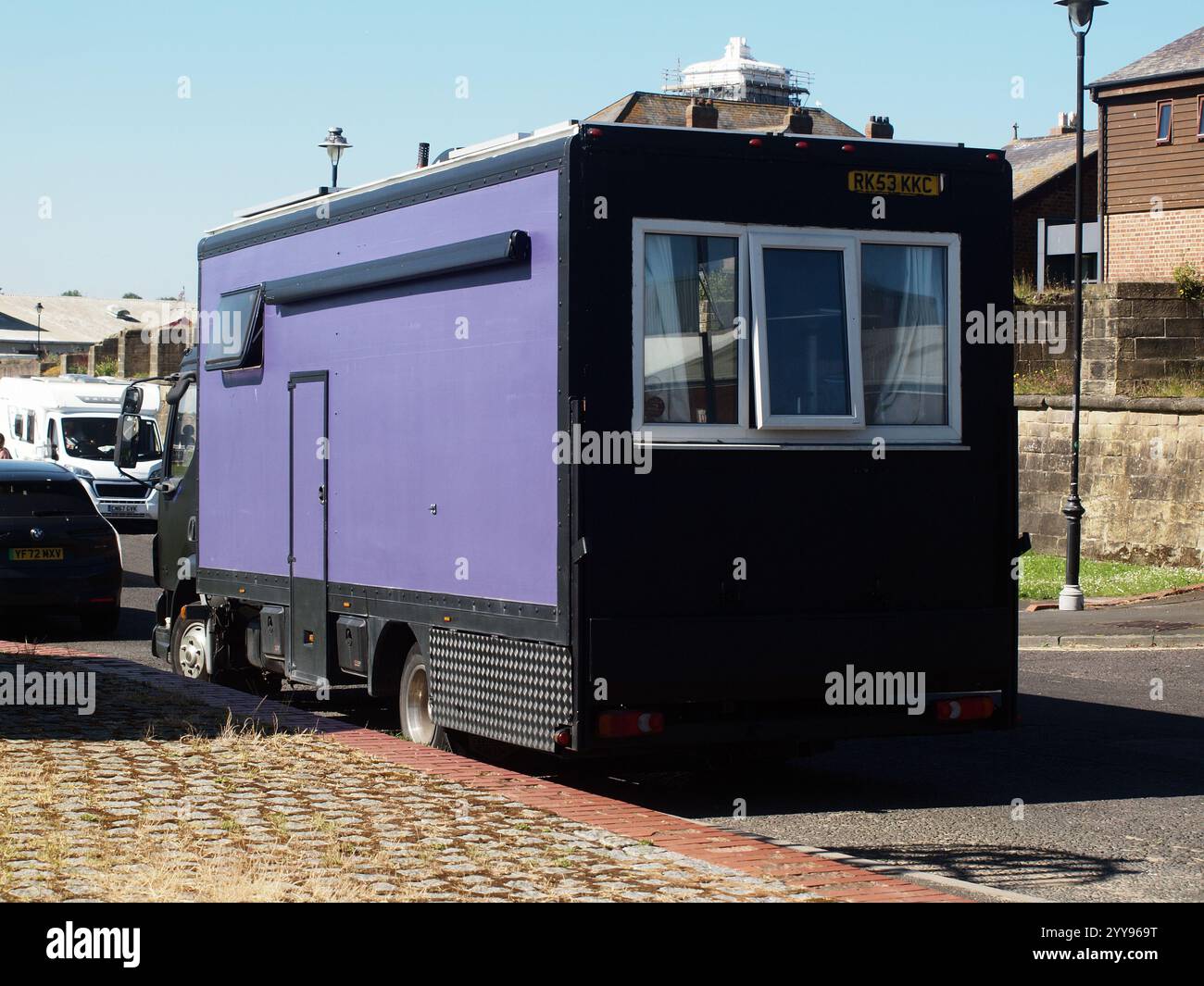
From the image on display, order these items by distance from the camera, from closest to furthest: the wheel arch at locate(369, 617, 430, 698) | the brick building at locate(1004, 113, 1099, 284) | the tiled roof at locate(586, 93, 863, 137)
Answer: the wheel arch at locate(369, 617, 430, 698) < the brick building at locate(1004, 113, 1099, 284) < the tiled roof at locate(586, 93, 863, 137)

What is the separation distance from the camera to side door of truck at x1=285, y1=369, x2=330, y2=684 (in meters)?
11.3

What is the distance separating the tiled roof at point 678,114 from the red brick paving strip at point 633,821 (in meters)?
49.5

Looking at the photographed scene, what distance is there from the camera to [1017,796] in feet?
31.5

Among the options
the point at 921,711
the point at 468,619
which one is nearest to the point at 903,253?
the point at 921,711

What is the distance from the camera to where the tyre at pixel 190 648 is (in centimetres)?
1353

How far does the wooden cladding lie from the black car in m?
29.5

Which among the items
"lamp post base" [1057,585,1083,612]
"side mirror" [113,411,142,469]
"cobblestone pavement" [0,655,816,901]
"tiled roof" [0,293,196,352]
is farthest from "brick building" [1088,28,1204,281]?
"tiled roof" [0,293,196,352]

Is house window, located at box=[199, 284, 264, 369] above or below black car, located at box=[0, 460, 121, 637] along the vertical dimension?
above

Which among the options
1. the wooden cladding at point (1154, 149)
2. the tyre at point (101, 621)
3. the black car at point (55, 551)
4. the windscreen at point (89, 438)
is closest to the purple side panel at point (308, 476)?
the black car at point (55, 551)

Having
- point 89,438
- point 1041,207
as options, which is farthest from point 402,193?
point 1041,207

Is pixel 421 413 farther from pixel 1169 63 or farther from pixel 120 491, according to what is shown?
pixel 1169 63

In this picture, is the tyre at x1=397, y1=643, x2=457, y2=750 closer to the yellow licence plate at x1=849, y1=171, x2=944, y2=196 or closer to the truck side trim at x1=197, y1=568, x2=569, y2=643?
the truck side trim at x1=197, y1=568, x2=569, y2=643

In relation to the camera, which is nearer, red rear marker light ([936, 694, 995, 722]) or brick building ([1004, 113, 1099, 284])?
red rear marker light ([936, 694, 995, 722])

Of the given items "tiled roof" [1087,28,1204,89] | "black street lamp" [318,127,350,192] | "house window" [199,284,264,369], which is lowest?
"house window" [199,284,264,369]
